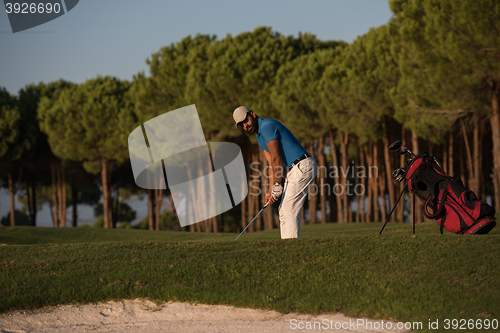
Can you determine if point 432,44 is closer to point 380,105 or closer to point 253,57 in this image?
point 380,105

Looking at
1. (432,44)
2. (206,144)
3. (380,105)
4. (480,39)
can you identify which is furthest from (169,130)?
(480,39)

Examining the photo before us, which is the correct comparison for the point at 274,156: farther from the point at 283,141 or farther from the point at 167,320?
the point at 167,320

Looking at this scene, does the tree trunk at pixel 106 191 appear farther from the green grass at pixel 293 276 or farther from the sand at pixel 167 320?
the sand at pixel 167 320

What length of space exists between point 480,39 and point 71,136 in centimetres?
2561

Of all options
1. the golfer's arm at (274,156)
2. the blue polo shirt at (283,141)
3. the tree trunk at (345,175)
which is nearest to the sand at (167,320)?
the golfer's arm at (274,156)

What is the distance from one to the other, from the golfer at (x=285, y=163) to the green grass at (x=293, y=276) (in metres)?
0.65

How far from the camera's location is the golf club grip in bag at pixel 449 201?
694 centimetres

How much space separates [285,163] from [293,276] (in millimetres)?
1659

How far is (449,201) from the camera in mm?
7090

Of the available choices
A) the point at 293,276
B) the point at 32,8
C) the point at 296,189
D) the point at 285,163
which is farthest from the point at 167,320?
the point at 32,8

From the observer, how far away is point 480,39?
51.7 ft

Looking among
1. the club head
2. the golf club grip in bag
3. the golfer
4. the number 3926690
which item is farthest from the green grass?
the number 3926690

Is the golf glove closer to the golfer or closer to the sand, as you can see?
the golfer

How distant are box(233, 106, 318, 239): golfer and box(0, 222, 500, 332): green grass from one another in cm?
65
